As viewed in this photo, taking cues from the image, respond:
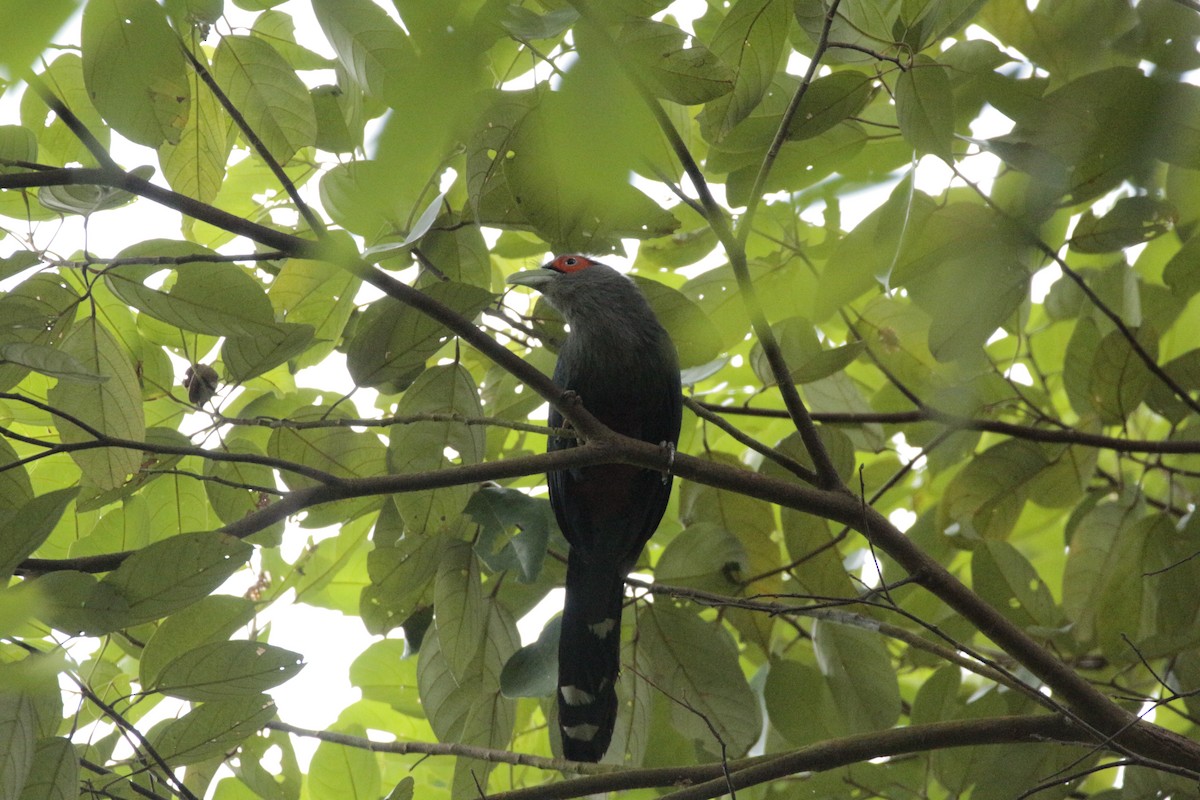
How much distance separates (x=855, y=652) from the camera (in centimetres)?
300

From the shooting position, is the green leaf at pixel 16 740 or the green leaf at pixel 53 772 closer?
the green leaf at pixel 16 740

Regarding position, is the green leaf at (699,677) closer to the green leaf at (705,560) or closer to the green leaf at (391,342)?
the green leaf at (705,560)

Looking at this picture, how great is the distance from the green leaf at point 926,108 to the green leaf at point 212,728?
1.99m

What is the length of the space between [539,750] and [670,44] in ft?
8.52

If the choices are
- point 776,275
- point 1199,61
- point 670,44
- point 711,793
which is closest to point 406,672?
point 711,793

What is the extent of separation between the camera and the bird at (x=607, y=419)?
3438mm

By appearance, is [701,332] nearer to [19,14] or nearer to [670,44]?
[670,44]

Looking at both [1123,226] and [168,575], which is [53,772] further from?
[1123,226]

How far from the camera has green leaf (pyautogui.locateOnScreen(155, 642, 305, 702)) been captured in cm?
220

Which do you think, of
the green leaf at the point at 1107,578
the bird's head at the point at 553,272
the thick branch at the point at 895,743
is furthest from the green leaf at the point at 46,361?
the green leaf at the point at 1107,578

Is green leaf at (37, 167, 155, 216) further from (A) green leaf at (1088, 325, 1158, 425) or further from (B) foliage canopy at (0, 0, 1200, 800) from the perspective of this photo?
(A) green leaf at (1088, 325, 1158, 425)

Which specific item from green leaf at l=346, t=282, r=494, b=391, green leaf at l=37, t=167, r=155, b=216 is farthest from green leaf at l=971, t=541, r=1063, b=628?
green leaf at l=37, t=167, r=155, b=216

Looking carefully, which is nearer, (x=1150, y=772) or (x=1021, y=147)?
(x=1021, y=147)

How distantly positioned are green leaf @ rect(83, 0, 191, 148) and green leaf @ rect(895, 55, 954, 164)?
60.1 inches
